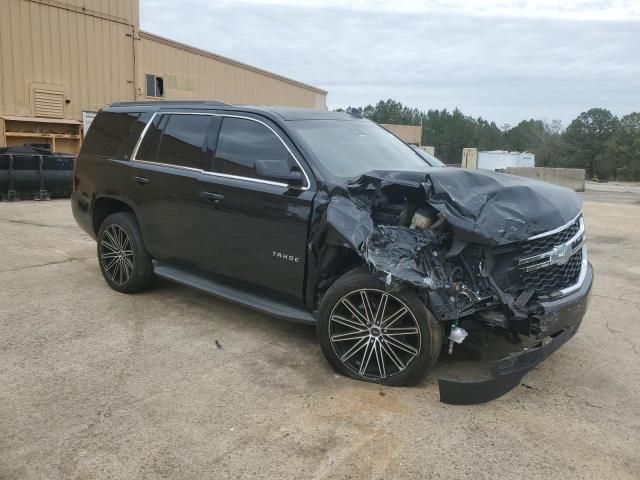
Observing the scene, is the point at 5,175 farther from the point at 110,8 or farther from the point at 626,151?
the point at 626,151

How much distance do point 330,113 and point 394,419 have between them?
2.81 m

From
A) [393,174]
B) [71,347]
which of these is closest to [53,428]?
[71,347]

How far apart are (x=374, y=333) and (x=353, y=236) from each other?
2.17 ft

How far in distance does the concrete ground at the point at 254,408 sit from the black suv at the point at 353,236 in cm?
29

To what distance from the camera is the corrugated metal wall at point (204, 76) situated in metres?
18.9

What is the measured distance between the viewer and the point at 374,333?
11.5 feet

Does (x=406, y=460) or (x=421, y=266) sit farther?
(x=421, y=266)

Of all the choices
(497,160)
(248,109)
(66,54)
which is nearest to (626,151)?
(497,160)

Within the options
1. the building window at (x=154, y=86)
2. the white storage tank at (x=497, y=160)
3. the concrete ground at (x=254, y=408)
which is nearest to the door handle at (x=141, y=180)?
the concrete ground at (x=254, y=408)

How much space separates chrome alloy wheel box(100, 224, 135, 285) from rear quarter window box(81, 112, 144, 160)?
0.77 m

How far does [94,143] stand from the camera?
5.66 meters

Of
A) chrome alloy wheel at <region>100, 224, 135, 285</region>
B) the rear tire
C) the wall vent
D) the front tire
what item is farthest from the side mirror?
the wall vent

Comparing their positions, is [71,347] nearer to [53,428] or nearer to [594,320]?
[53,428]

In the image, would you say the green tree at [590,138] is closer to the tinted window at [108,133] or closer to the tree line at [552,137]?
the tree line at [552,137]
